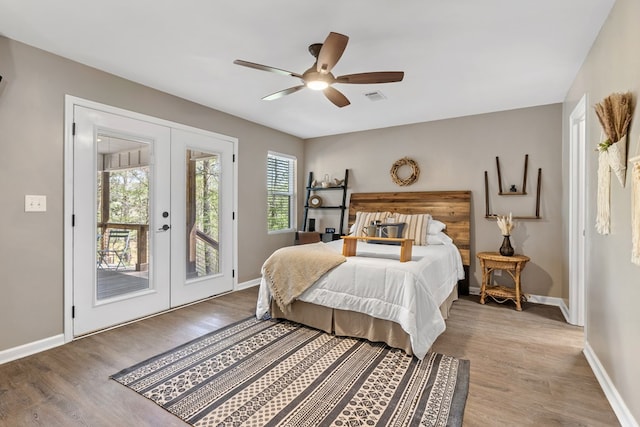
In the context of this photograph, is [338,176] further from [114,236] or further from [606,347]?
[606,347]

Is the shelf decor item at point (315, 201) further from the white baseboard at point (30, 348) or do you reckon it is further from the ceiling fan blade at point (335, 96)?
the white baseboard at point (30, 348)

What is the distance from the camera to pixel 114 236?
10.5 ft

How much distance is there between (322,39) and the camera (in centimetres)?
246

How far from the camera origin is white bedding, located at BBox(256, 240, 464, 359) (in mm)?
2471

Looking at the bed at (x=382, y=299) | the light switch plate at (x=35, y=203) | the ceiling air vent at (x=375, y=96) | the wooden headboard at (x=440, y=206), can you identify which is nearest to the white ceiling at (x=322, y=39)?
the ceiling air vent at (x=375, y=96)

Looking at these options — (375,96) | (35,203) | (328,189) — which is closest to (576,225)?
(375,96)

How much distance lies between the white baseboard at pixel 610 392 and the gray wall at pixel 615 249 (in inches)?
1.3

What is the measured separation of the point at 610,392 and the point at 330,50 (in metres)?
2.75

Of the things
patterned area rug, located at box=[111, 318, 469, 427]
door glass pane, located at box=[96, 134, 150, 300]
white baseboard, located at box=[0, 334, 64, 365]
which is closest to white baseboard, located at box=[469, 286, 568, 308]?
patterned area rug, located at box=[111, 318, 469, 427]

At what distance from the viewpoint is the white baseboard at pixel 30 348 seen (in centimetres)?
245

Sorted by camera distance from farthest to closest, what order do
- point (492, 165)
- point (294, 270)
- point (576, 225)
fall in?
point (492, 165) → point (576, 225) → point (294, 270)

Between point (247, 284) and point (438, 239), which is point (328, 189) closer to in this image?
point (247, 284)

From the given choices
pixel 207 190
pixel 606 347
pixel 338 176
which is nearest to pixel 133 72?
Answer: pixel 207 190

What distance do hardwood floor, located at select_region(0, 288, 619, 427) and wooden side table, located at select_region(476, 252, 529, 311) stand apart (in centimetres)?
29
